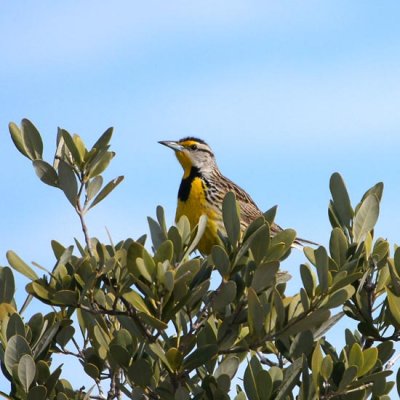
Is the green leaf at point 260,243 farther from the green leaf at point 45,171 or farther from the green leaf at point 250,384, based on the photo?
the green leaf at point 45,171

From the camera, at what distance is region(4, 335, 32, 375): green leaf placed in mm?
3139

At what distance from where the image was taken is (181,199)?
7516 mm

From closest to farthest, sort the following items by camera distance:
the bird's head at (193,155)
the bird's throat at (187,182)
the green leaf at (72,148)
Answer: the green leaf at (72,148) → the bird's throat at (187,182) → the bird's head at (193,155)

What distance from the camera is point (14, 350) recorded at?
10.3 feet

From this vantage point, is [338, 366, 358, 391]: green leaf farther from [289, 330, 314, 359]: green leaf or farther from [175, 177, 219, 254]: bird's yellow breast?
[175, 177, 219, 254]: bird's yellow breast

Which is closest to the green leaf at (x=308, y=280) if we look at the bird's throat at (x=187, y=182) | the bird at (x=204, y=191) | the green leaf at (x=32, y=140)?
the green leaf at (x=32, y=140)

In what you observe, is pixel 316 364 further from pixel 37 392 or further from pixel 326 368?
pixel 37 392

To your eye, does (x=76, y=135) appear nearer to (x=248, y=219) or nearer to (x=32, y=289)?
(x=32, y=289)

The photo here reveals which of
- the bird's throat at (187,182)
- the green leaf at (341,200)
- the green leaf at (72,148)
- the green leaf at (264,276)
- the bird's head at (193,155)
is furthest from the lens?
the bird's head at (193,155)

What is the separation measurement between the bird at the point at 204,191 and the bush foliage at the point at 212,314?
2927 millimetres

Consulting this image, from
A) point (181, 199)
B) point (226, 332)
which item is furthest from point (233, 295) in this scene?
point (181, 199)

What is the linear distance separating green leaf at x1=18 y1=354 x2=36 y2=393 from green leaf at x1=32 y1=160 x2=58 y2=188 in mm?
832

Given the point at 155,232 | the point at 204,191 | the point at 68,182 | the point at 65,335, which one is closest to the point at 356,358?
the point at 155,232

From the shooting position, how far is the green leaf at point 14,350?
3.14 meters
